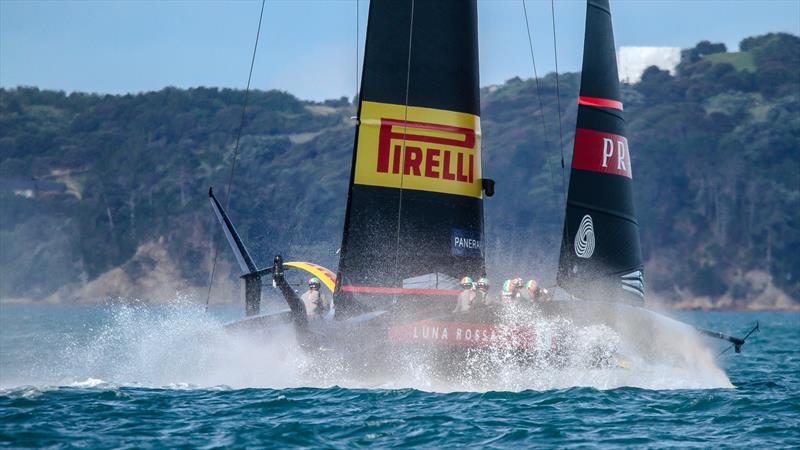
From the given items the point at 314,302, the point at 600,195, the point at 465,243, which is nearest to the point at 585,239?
the point at 600,195

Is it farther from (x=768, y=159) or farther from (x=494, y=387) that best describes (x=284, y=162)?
(x=494, y=387)

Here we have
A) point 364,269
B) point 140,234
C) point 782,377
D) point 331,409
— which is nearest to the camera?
point 331,409

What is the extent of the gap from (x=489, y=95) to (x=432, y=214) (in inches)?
4762

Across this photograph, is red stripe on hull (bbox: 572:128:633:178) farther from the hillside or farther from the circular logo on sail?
the hillside

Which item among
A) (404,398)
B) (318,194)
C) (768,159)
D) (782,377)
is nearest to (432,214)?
(404,398)

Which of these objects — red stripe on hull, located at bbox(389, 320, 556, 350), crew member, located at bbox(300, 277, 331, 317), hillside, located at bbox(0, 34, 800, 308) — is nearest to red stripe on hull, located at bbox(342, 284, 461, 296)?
crew member, located at bbox(300, 277, 331, 317)

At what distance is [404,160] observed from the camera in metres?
18.5

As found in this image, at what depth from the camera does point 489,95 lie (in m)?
138

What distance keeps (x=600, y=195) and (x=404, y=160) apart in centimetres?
296

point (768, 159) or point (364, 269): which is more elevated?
point (768, 159)

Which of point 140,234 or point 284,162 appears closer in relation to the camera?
point 140,234

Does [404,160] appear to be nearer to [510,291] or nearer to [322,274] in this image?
[322,274]

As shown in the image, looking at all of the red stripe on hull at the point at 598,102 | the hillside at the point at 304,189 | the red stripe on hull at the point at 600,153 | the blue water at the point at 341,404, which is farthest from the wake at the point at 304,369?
the hillside at the point at 304,189

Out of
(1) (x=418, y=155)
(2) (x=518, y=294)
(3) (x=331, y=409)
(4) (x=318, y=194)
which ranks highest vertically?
(4) (x=318, y=194)
